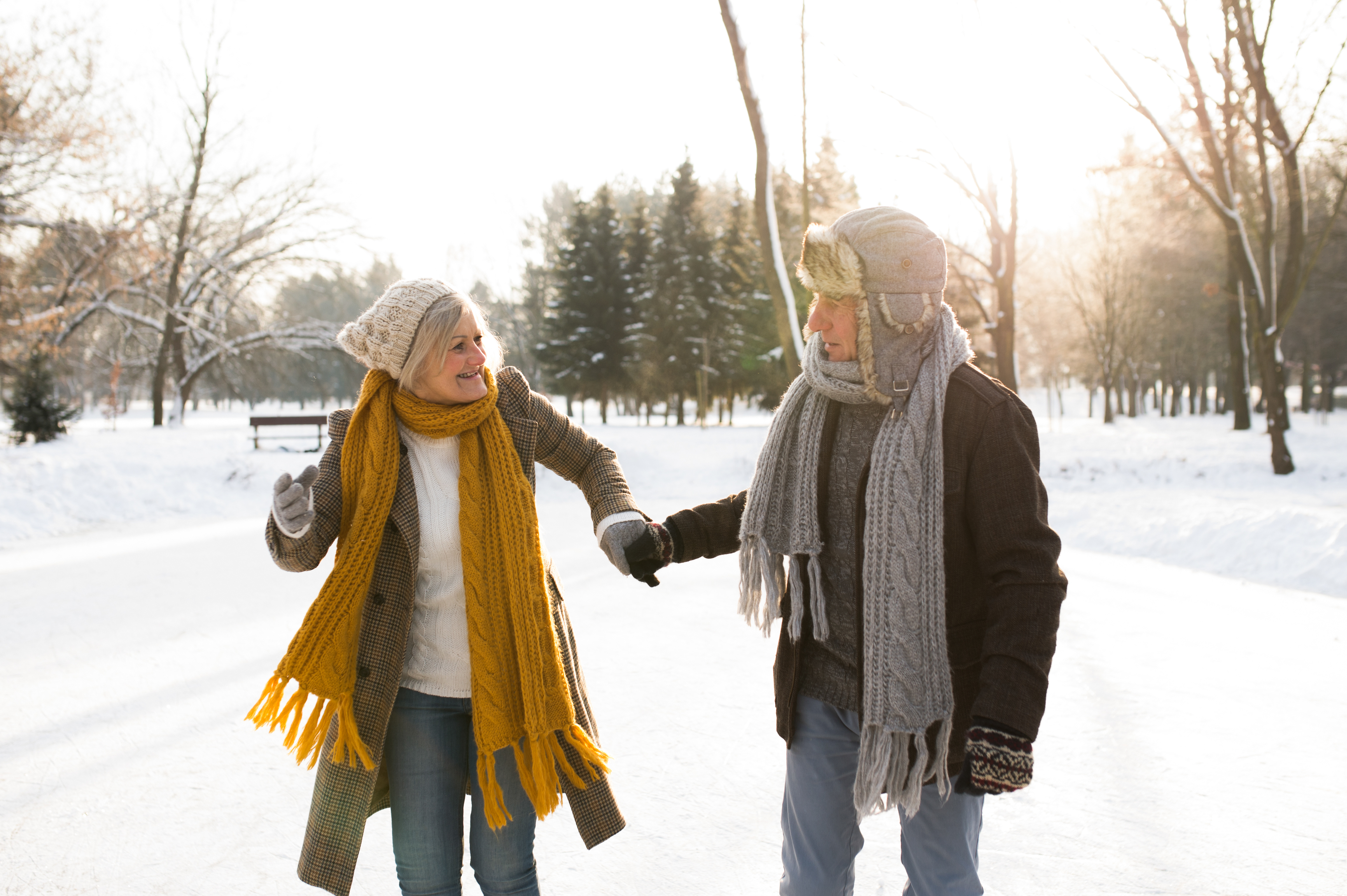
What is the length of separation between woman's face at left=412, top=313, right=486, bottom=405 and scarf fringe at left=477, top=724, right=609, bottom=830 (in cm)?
84

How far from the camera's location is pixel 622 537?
219 centimetres

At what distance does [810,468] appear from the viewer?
6.26 feet

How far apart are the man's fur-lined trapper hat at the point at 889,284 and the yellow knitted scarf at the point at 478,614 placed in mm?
921

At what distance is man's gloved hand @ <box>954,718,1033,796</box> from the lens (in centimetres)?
149

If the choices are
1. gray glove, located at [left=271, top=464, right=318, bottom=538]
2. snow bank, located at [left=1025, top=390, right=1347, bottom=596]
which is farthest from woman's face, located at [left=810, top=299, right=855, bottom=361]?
snow bank, located at [left=1025, top=390, right=1347, bottom=596]

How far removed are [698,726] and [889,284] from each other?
264 centimetres

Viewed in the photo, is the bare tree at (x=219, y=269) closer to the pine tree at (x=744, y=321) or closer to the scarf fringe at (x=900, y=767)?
the pine tree at (x=744, y=321)

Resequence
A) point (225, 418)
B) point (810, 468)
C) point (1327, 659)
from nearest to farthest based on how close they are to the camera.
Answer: point (810, 468)
point (1327, 659)
point (225, 418)

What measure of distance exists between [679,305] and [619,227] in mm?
4183

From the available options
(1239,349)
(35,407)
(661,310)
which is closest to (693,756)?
(35,407)

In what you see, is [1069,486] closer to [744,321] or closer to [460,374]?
[460,374]

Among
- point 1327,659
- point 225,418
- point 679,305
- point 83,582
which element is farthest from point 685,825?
point 225,418

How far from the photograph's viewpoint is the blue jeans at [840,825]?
5.61 feet

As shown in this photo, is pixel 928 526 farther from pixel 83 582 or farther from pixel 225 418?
pixel 225 418
